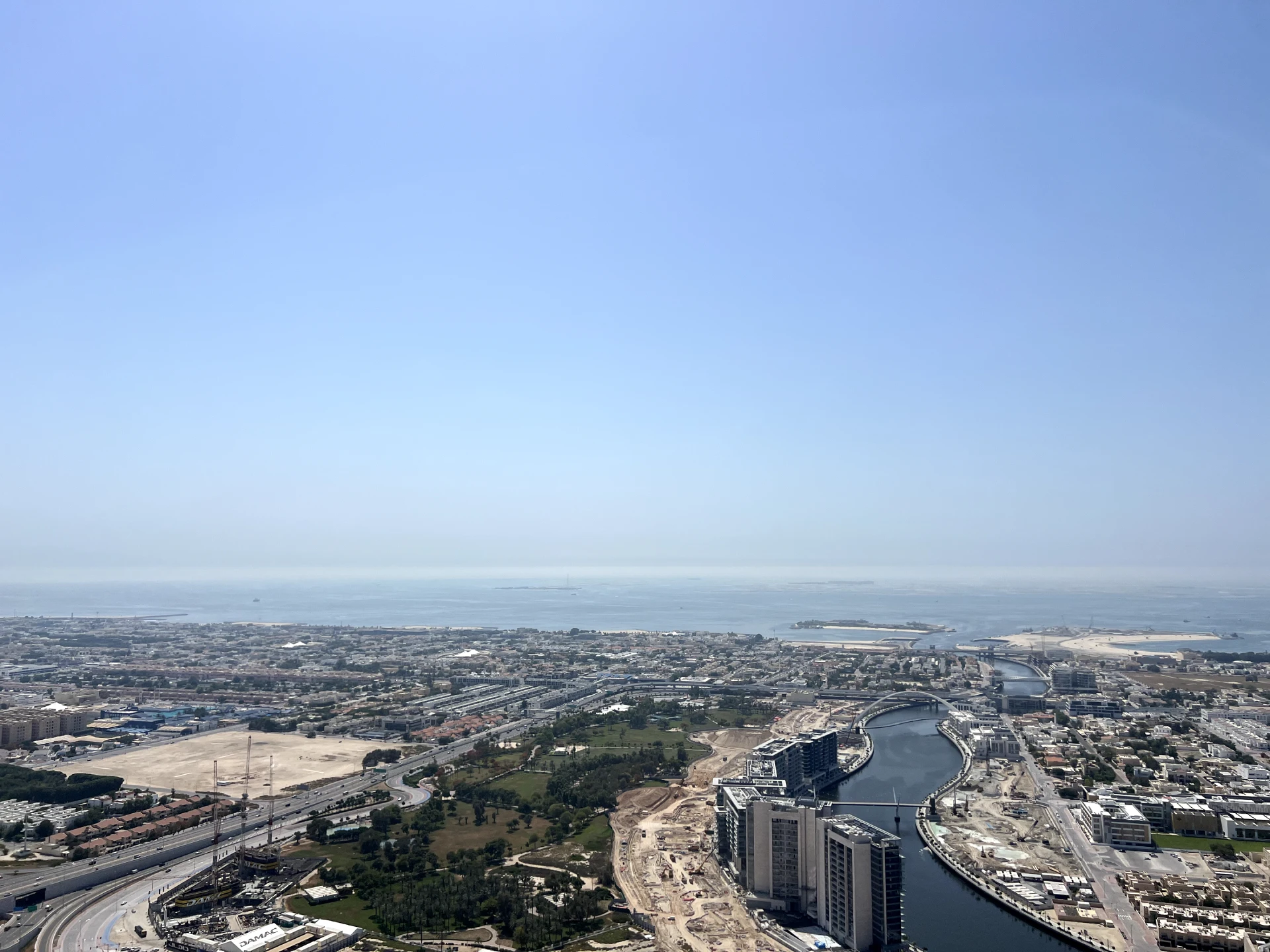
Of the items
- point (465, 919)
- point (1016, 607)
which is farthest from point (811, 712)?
point (1016, 607)

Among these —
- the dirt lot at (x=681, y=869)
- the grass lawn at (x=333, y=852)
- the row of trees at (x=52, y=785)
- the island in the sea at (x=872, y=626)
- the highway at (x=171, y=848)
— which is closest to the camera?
the dirt lot at (x=681, y=869)

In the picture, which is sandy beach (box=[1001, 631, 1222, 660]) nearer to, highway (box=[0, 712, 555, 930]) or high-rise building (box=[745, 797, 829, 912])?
highway (box=[0, 712, 555, 930])

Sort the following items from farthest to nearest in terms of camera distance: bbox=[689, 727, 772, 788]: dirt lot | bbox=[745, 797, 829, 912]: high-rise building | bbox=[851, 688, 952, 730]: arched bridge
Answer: bbox=[851, 688, 952, 730]: arched bridge → bbox=[689, 727, 772, 788]: dirt lot → bbox=[745, 797, 829, 912]: high-rise building

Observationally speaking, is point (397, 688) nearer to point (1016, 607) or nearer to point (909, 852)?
point (909, 852)

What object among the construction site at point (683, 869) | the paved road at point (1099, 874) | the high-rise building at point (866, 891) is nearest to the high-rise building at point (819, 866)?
the high-rise building at point (866, 891)

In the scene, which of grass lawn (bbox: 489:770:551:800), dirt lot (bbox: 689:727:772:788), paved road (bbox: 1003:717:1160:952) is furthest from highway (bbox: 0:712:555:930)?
paved road (bbox: 1003:717:1160:952)

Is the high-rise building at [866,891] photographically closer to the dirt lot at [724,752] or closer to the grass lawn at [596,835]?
the grass lawn at [596,835]
